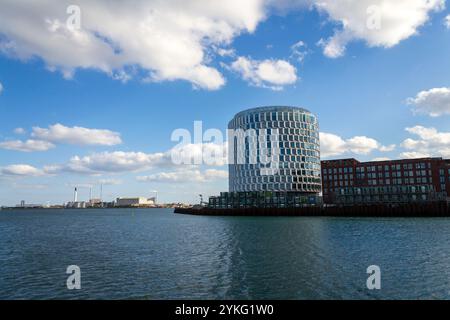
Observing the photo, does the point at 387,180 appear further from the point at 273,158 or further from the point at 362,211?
the point at 362,211

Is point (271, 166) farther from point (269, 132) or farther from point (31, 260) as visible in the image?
point (31, 260)

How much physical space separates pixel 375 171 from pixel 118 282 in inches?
6759

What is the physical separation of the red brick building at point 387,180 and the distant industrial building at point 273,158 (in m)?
17.9

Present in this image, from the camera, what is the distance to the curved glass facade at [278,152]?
524 ft

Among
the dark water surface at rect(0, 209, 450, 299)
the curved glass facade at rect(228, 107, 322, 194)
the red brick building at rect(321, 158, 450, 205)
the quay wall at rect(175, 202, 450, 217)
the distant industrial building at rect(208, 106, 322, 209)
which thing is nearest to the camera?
the dark water surface at rect(0, 209, 450, 299)

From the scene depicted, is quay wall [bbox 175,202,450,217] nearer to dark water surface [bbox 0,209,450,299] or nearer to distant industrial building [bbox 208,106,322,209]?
distant industrial building [bbox 208,106,322,209]

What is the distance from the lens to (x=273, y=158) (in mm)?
161125

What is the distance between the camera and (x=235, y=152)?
7057 inches

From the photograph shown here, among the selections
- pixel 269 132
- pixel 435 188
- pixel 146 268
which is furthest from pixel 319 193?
pixel 146 268

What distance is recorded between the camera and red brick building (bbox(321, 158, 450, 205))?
474ft
